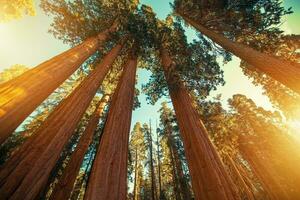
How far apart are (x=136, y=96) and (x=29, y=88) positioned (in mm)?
7848

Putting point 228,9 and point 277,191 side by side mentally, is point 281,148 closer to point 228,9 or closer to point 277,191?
point 277,191

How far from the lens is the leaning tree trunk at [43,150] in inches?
107

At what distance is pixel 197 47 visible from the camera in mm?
9805

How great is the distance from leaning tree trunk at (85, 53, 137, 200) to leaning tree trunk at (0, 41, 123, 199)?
2.95 feet

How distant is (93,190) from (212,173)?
82.9 inches

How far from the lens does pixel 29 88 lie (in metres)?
→ 3.50

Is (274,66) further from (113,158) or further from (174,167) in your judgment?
(174,167)

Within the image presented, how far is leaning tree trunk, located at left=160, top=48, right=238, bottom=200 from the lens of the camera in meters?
3.16

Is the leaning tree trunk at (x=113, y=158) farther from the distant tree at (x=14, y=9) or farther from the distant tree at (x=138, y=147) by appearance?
the distant tree at (x=138, y=147)

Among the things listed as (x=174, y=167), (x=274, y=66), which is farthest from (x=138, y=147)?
(x=274, y=66)

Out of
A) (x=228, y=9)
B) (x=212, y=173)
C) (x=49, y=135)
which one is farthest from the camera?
(x=228, y=9)

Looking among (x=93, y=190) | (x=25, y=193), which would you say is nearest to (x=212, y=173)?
(x=93, y=190)

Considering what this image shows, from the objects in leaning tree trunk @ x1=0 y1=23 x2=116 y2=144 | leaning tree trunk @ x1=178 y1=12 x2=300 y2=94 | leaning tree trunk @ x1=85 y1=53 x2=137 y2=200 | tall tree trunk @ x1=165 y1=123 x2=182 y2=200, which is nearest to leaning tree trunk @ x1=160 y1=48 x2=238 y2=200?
leaning tree trunk @ x1=85 y1=53 x2=137 y2=200

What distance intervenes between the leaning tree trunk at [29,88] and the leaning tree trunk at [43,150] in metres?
0.55
